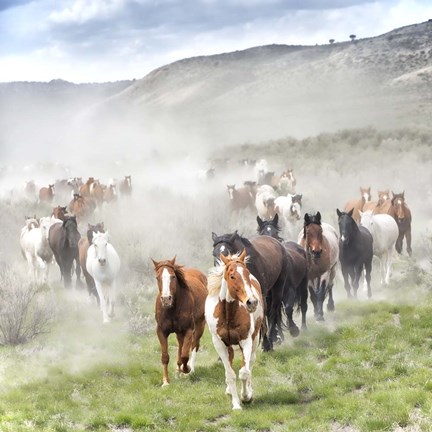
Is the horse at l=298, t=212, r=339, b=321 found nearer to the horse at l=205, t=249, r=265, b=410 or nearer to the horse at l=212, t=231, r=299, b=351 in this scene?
the horse at l=212, t=231, r=299, b=351

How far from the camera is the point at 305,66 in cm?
11231

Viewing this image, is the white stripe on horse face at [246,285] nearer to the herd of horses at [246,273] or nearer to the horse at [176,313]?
the herd of horses at [246,273]

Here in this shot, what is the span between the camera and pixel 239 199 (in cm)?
2814

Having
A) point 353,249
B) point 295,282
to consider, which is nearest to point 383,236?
point 353,249

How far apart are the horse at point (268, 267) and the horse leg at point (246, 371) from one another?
6.07 ft

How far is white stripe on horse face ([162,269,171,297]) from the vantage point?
9.85 meters

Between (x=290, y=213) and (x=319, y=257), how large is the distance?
951 centimetres

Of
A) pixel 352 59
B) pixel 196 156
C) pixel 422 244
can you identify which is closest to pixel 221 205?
pixel 422 244

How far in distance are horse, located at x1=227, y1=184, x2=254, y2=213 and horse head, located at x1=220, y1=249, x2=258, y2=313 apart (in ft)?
62.6

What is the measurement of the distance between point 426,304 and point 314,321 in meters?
2.31

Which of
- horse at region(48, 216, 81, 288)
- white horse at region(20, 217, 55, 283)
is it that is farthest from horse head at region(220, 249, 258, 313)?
white horse at region(20, 217, 55, 283)

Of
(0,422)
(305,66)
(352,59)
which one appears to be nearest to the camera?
(0,422)

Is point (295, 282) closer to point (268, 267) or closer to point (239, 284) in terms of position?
point (268, 267)

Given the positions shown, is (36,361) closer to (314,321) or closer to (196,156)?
(314,321)
